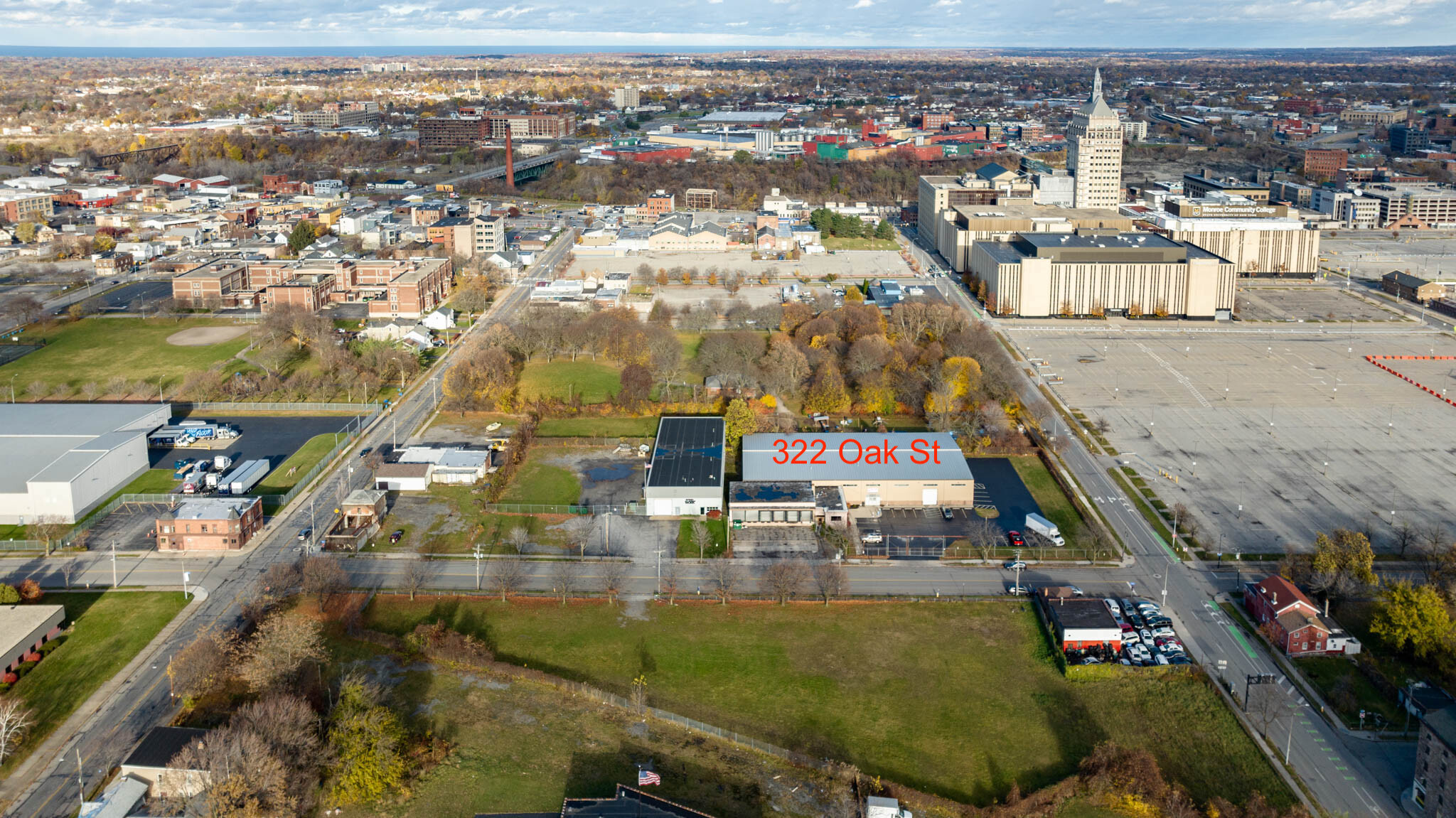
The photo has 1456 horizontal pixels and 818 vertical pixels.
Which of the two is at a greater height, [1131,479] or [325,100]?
[325,100]

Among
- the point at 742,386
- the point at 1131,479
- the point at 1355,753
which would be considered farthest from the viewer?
the point at 742,386

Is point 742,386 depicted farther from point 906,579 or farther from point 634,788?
point 634,788

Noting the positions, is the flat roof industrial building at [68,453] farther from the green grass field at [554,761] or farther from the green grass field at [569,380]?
the green grass field at [554,761]

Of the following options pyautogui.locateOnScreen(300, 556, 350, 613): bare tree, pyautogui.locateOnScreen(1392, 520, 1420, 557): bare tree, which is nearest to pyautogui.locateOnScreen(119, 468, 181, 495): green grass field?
pyautogui.locateOnScreen(300, 556, 350, 613): bare tree

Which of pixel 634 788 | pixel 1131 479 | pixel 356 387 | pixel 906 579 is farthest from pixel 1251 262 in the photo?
pixel 634 788

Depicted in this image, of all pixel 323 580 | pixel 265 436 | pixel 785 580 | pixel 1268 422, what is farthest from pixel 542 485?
pixel 1268 422

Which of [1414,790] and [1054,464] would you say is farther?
[1054,464]

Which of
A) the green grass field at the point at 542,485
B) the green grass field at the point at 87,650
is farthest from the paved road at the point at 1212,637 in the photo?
the green grass field at the point at 87,650
